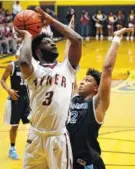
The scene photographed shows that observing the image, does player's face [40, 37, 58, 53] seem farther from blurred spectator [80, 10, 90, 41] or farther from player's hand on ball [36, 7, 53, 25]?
blurred spectator [80, 10, 90, 41]

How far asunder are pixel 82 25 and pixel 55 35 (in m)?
1.94

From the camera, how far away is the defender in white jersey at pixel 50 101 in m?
4.37

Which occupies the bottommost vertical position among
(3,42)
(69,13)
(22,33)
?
(69,13)

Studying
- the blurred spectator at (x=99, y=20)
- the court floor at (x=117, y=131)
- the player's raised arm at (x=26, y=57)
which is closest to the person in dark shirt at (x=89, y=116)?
the player's raised arm at (x=26, y=57)

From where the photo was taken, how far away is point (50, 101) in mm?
4383

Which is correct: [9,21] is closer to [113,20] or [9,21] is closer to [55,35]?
[55,35]

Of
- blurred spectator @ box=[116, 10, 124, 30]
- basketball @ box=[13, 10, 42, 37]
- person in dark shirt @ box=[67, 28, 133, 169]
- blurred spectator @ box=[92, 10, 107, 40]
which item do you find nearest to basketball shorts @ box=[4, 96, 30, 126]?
basketball @ box=[13, 10, 42, 37]

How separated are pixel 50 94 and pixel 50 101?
70mm

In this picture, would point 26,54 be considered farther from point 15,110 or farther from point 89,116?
point 15,110

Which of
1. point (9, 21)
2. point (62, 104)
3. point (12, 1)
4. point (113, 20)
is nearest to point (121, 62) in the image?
point (9, 21)

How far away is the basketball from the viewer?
465 centimetres

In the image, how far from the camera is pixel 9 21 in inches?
848

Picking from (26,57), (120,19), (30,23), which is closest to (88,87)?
(26,57)

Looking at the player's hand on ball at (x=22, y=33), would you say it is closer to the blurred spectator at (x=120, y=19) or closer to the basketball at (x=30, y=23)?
Answer: the basketball at (x=30, y=23)
